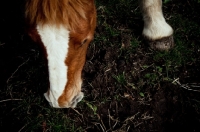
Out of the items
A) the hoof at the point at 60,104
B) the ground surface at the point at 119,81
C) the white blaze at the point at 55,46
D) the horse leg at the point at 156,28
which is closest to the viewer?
the white blaze at the point at 55,46

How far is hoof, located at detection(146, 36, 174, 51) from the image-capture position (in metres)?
2.57

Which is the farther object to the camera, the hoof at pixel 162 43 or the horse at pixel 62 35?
the hoof at pixel 162 43

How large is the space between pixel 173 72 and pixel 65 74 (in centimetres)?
123

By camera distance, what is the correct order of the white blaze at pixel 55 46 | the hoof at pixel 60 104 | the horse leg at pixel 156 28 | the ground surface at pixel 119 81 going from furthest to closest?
1. the horse leg at pixel 156 28
2. the ground surface at pixel 119 81
3. the hoof at pixel 60 104
4. the white blaze at pixel 55 46

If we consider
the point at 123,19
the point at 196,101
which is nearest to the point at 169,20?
the point at 123,19

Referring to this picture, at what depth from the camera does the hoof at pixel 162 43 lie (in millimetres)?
2570

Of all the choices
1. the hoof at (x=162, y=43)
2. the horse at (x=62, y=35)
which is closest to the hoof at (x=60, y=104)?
the horse at (x=62, y=35)

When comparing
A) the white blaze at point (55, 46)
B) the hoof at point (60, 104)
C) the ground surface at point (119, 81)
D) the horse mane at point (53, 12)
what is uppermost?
the horse mane at point (53, 12)

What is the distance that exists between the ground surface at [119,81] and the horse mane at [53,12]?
0.66 meters

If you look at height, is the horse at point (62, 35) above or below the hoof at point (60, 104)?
above

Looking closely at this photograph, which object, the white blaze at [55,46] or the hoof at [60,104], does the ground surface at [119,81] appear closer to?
→ the hoof at [60,104]

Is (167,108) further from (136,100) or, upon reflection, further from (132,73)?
(132,73)

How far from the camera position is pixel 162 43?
258 cm

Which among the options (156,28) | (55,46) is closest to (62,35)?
(55,46)
